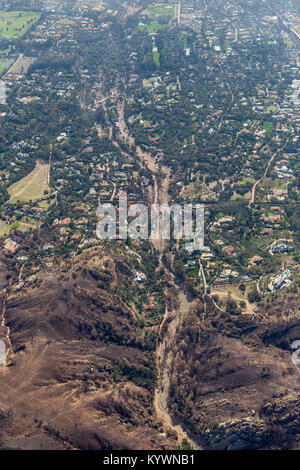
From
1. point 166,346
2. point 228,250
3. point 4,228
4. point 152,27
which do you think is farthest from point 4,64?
point 166,346

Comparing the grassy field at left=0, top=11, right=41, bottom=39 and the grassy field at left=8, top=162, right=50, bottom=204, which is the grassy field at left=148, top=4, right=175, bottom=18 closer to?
the grassy field at left=0, top=11, right=41, bottom=39

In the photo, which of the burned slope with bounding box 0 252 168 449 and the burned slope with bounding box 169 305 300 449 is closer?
the burned slope with bounding box 0 252 168 449

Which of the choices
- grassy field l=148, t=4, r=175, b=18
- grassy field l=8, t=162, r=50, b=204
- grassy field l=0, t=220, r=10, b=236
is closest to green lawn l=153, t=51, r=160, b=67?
grassy field l=148, t=4, r=175, b=18

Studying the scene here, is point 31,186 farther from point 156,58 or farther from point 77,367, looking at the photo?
point 156,58

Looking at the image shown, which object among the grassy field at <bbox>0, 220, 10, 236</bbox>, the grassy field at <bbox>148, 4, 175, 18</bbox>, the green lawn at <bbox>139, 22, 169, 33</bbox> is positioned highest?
the grassy field at <bbox>148, 4, 175, 18</bbox>

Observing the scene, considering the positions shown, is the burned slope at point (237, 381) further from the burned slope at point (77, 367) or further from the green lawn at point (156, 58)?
the green lawn at point (156, 58)

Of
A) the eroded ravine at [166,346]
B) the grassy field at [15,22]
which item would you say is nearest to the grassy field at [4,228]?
the eroded ravine at [166,346]
